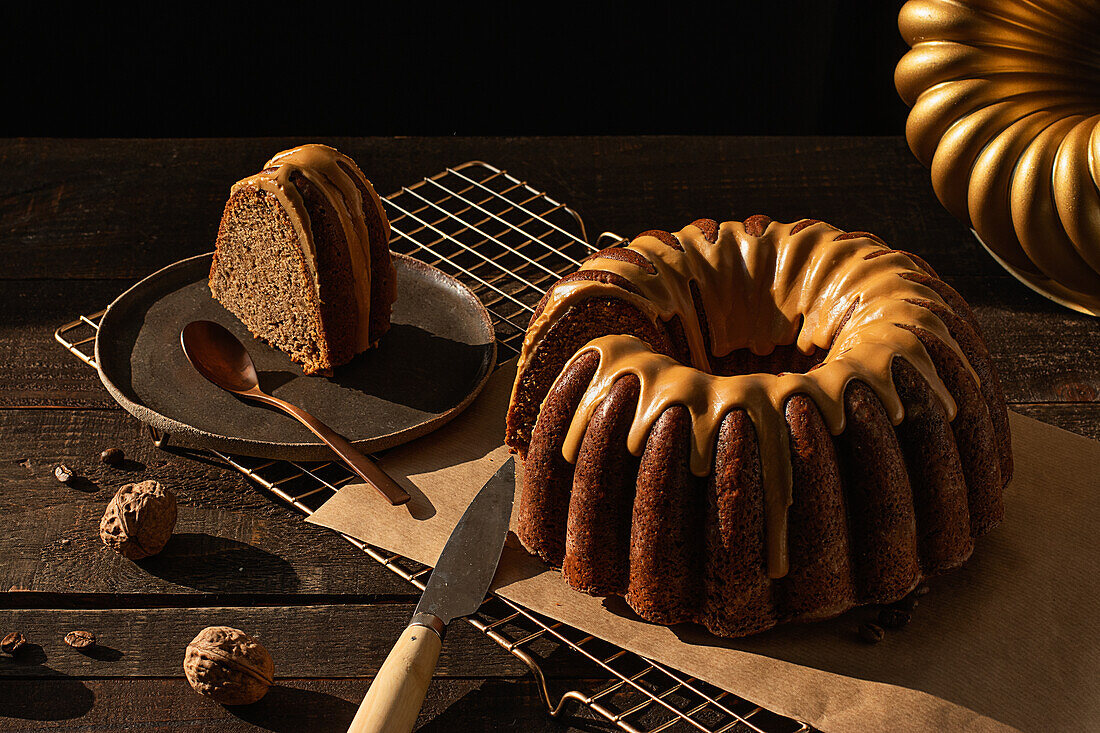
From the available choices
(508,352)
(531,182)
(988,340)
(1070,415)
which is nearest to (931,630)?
(1070,415)

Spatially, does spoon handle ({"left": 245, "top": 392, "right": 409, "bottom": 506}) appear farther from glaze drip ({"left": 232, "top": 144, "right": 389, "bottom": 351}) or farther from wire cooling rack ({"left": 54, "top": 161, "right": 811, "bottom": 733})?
glaze drip ({"left": 232, "top": 144, "right": 389, "bottom": 351})

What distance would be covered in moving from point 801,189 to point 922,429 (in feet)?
4.05

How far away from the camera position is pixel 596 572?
1531 millimetres

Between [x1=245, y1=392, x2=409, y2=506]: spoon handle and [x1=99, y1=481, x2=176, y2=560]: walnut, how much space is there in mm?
247

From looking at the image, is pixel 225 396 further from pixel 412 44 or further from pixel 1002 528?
pixel 412 44

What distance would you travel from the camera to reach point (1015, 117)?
2139mm

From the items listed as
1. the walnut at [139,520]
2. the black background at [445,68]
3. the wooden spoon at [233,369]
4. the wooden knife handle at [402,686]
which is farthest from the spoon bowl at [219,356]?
the black background at [445,68]

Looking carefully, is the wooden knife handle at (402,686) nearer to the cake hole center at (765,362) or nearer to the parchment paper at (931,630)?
the parchment paper at (931,630)

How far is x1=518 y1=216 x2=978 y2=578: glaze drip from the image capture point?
4.68 ft

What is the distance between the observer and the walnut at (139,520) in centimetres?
160

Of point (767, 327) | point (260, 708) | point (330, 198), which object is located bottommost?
point (260, 708)

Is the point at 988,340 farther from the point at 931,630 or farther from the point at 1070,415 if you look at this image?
the point at 931,630

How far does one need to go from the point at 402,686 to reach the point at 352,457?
508mm

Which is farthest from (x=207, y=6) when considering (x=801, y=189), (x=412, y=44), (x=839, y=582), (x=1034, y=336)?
(x=839, y=582)
